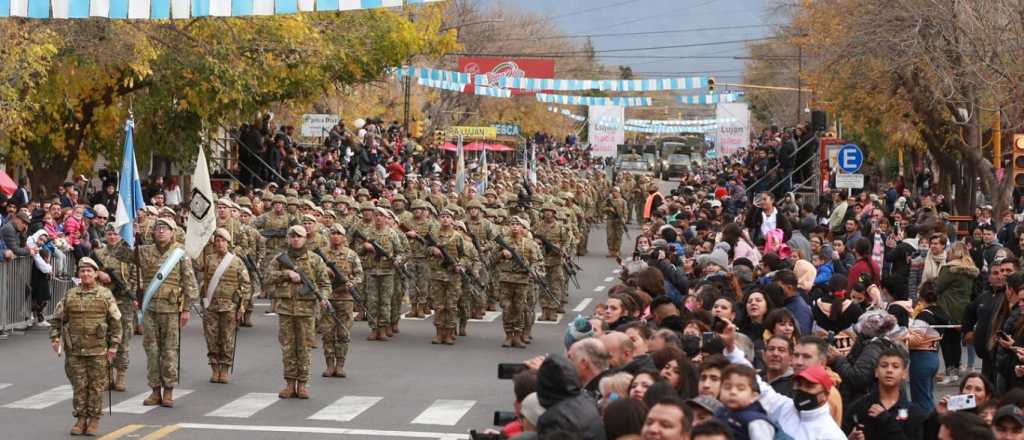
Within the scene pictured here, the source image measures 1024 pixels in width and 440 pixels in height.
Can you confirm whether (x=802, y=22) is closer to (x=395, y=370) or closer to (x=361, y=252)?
(x=361, y=252)

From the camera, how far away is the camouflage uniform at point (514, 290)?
21688 millimetres

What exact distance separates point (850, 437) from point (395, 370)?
32.3ft

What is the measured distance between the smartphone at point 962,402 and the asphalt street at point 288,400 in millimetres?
6108

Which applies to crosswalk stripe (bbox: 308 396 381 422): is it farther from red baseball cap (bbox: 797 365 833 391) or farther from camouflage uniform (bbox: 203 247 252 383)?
red baseball cap (bbox: 797 365 833 391)

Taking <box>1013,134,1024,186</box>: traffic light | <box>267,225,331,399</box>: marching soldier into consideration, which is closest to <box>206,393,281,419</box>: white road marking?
<box>267,225,331,399</box>: marching soldier

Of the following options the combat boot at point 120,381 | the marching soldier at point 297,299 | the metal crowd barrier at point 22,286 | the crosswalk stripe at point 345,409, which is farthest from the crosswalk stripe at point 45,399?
the metal crowd barrier at point 22,286

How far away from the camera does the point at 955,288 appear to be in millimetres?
16906

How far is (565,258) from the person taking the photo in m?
25.2

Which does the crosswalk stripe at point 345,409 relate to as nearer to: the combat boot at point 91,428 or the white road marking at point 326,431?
the white road marking at point 326,431

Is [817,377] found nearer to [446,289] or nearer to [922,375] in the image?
[922,375]

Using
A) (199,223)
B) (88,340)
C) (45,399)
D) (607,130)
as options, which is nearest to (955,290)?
(199,223)

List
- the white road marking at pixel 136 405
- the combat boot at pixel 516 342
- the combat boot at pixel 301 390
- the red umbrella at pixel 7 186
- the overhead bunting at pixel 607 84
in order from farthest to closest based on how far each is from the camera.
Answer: the overhead bunting at pixel 607 84 < the red umbrella at pixel 7 186 < the combat boot at pixel 516 342 < the combat boot at pixel 301 390 < the white road marking at pixel 136 405

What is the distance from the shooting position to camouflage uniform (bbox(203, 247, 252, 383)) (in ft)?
58.1

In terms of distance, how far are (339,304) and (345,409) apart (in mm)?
2632
